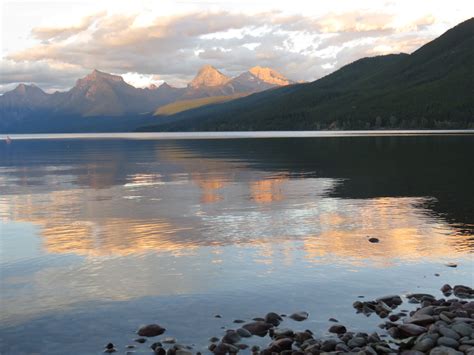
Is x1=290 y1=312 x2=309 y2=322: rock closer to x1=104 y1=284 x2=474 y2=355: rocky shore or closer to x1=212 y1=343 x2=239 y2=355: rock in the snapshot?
x1=104 y1=284 x2=474 y2=355: rocky shore

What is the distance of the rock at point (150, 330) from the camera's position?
18938mm

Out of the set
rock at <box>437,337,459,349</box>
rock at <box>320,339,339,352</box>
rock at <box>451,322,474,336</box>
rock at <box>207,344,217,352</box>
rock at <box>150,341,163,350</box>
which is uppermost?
rock at <box>451,322,474,336</box>

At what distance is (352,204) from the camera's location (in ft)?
154

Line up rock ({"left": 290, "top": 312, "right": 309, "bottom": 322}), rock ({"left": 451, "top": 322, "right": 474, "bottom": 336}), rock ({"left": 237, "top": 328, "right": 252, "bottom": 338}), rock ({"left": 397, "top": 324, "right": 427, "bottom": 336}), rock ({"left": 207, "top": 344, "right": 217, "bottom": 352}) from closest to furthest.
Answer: rock ({"left": 451, "top": 322, "right": 474, "bottom": 336}) < rock ({"left": 207, "top": 344, "right": 217, "bottom": 352}) < rock ({"left": 397, "top": 324, "right": 427, "bottom": 336}) < rock ({"left": 237, "top": 328, "right": 252, "bottom": 338}) < rock ({"left": 290, "top": 312, "right": 309, "bottom": 322})

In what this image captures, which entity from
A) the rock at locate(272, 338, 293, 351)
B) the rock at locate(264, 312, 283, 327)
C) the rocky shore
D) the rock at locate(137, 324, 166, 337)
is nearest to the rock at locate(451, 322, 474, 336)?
the rocky shore

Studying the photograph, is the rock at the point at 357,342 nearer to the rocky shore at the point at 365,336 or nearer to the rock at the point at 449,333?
the rocky shore at the point at 365,336

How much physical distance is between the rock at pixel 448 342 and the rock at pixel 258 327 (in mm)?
5630

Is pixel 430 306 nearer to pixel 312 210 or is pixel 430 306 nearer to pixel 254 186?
pixel 312 210

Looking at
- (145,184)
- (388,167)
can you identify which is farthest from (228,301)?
(388,167)

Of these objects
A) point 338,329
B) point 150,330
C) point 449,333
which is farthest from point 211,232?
point 449,333

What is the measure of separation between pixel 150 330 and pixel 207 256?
10.2 meters

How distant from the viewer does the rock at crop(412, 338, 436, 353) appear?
16.7 metres

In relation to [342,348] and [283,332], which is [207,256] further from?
[342,348]

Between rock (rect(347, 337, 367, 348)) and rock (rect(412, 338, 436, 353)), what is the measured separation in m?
1.51
